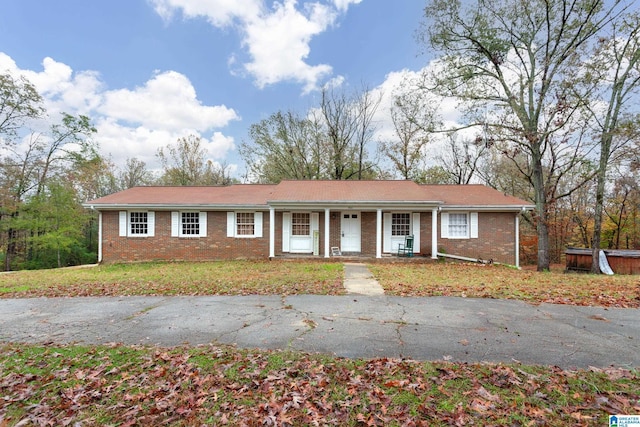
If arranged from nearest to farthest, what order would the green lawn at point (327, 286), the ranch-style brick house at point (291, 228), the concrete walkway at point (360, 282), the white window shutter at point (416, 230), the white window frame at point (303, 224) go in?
the green lawn at point (327, 286) < the concrete walkway at point (360, 282) < the ranch-style brick house at point (291, 228) < the white window shutter at point (416, 230) < the white window frame at point (303, 224)

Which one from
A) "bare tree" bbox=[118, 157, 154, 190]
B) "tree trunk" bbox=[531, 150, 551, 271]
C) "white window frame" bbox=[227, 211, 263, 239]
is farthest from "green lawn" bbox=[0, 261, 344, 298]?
"bare tree" bbox=[118, 157, 154, 190]

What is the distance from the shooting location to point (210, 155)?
98.6 ft

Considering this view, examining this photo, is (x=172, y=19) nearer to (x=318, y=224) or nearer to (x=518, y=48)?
(x=318, y=224)

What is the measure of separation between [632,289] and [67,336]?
1257 centimetres

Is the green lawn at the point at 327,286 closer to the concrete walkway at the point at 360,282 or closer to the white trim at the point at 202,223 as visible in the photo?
the concrete walkway at the point at 360,282

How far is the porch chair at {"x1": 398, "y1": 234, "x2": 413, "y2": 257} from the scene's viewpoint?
46.5 feet

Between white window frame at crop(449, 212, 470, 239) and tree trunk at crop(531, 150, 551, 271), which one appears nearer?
tree trunk at crop(531, 150, 551, 271)

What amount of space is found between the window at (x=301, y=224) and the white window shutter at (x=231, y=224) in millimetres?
2941

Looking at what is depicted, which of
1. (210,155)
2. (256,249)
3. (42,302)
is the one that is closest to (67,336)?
(42,302)

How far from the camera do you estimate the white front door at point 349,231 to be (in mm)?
15039

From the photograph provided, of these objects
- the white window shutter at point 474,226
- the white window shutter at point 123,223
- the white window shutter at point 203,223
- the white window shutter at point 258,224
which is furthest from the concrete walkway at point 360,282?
the white window shutter at point 123,223

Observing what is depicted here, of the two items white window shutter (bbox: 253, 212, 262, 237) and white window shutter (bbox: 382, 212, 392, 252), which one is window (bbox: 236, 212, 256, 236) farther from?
white window shutter (bbox: 382, 212, 392, 252)

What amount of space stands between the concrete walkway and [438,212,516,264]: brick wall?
5.99 metres

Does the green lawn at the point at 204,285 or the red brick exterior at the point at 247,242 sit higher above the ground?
the red brick exterior at the point at 247,242
